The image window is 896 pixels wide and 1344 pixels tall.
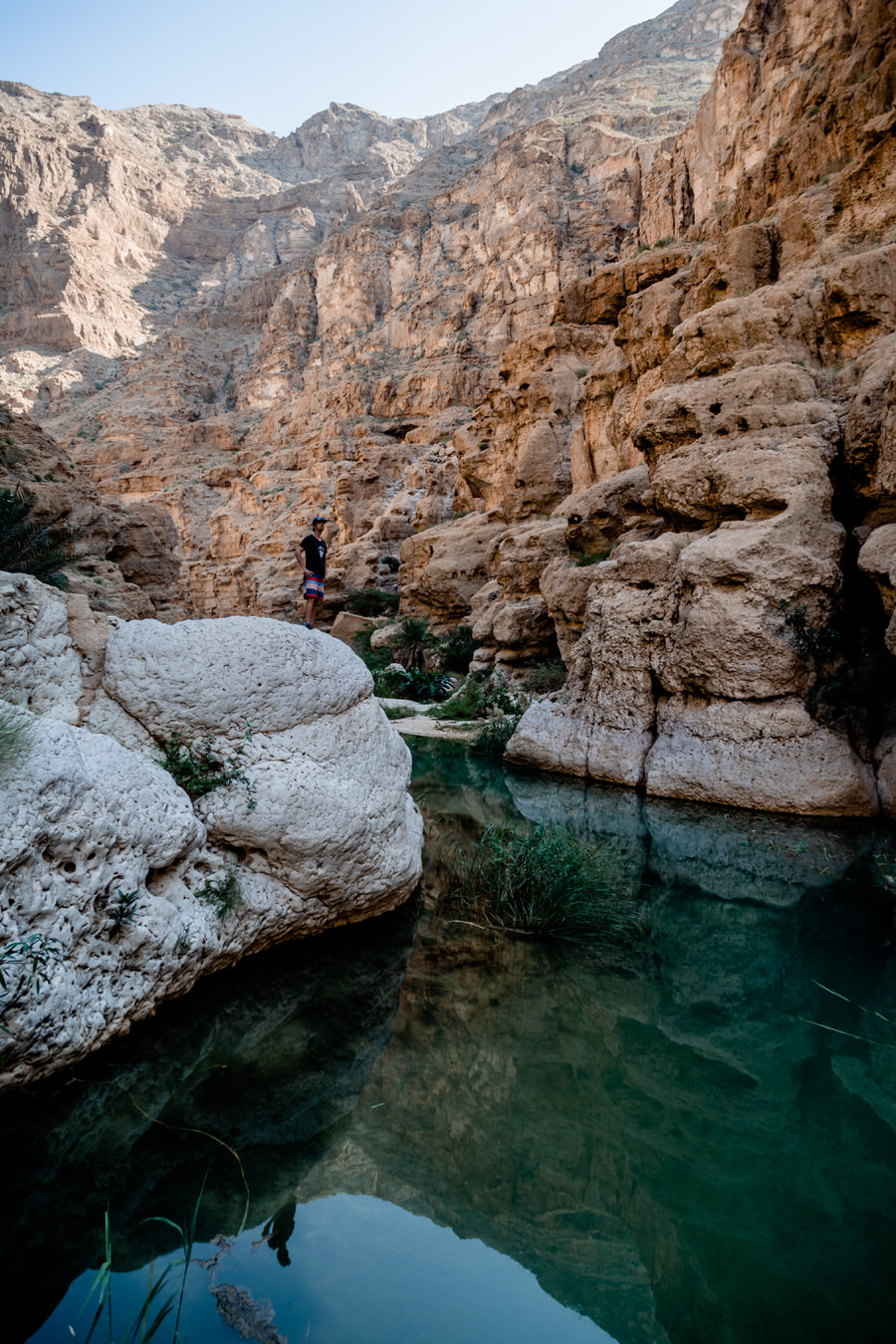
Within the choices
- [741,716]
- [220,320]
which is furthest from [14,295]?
[741,716]

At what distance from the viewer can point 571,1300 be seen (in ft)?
7.03

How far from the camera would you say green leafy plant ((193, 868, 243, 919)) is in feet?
12.0

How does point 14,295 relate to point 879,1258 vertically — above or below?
above

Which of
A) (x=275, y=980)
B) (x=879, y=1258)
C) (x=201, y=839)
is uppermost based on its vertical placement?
(x=201, y=839)

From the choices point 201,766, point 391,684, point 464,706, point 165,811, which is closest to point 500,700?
point 464,706

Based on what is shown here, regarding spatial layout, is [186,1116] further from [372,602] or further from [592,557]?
[372,602]

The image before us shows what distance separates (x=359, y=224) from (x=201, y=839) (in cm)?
7512

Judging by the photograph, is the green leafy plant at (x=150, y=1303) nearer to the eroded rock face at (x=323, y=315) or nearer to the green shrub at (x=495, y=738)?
the green shrub at (x=495, y=738)

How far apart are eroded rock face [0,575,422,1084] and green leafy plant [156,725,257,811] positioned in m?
0.02

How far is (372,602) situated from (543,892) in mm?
25021

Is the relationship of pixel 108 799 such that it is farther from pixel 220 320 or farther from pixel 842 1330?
pixel 220 320

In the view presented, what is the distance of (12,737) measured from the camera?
2.95m

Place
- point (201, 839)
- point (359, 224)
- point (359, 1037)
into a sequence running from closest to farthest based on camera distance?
point (359, 1037) → point (201, 839) → point (359, 224)

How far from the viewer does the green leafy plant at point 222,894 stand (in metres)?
3.64
